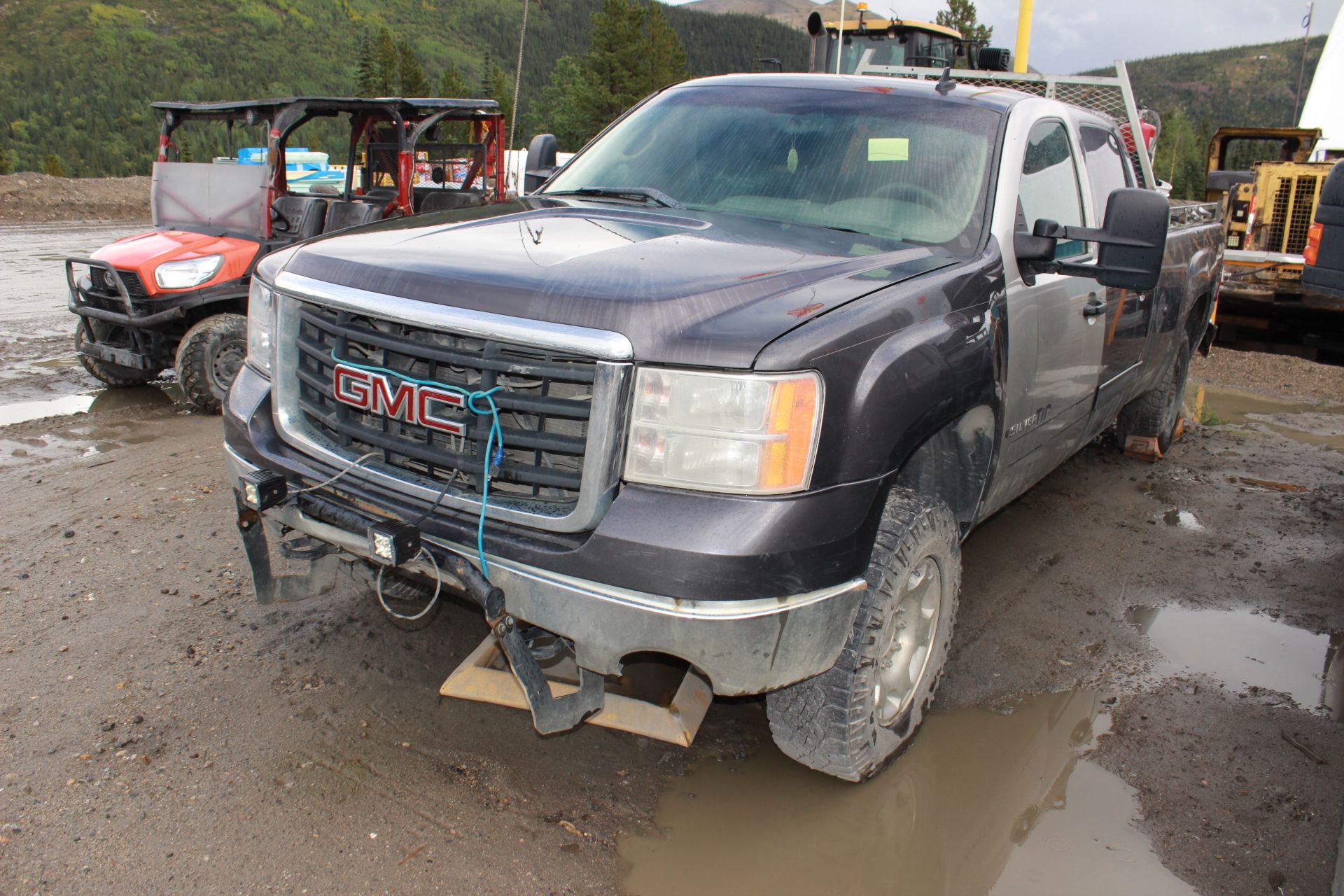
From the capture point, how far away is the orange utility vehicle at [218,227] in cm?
662

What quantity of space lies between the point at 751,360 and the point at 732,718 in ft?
4.78

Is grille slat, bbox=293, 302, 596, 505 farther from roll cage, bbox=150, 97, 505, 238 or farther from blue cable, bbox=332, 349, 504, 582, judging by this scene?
roll cage, bbox=150, 97, 505, 238

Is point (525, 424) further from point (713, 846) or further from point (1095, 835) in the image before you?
point (1095, 835)

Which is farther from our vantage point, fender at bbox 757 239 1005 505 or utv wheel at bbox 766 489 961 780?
utv wheel at bbox 766 489 961 780

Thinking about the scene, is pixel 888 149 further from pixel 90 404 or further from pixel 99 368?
pixel 99 368

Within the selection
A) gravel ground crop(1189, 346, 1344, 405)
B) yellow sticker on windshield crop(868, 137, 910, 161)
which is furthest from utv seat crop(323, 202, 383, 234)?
gravel ground crop(1189, 346, 1344, 405)

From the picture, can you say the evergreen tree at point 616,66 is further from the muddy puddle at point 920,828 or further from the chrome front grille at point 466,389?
the muddy puddle at point 920,828

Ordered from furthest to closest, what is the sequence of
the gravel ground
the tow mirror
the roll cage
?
the gravel ground, the roll cage, the tow mirror

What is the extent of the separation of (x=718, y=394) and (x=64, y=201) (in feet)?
88.6

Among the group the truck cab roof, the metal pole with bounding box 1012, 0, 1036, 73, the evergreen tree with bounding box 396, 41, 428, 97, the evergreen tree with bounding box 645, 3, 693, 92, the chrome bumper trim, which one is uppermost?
the evergreen tree with bounding box 645, 3, 693, 92

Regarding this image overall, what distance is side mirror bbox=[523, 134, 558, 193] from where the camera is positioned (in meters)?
4.26

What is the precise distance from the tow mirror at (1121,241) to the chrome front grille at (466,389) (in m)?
1.73

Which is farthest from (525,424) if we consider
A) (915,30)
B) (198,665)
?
(915,30)

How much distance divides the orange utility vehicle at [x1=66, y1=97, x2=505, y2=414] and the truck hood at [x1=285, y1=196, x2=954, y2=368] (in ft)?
12.2
